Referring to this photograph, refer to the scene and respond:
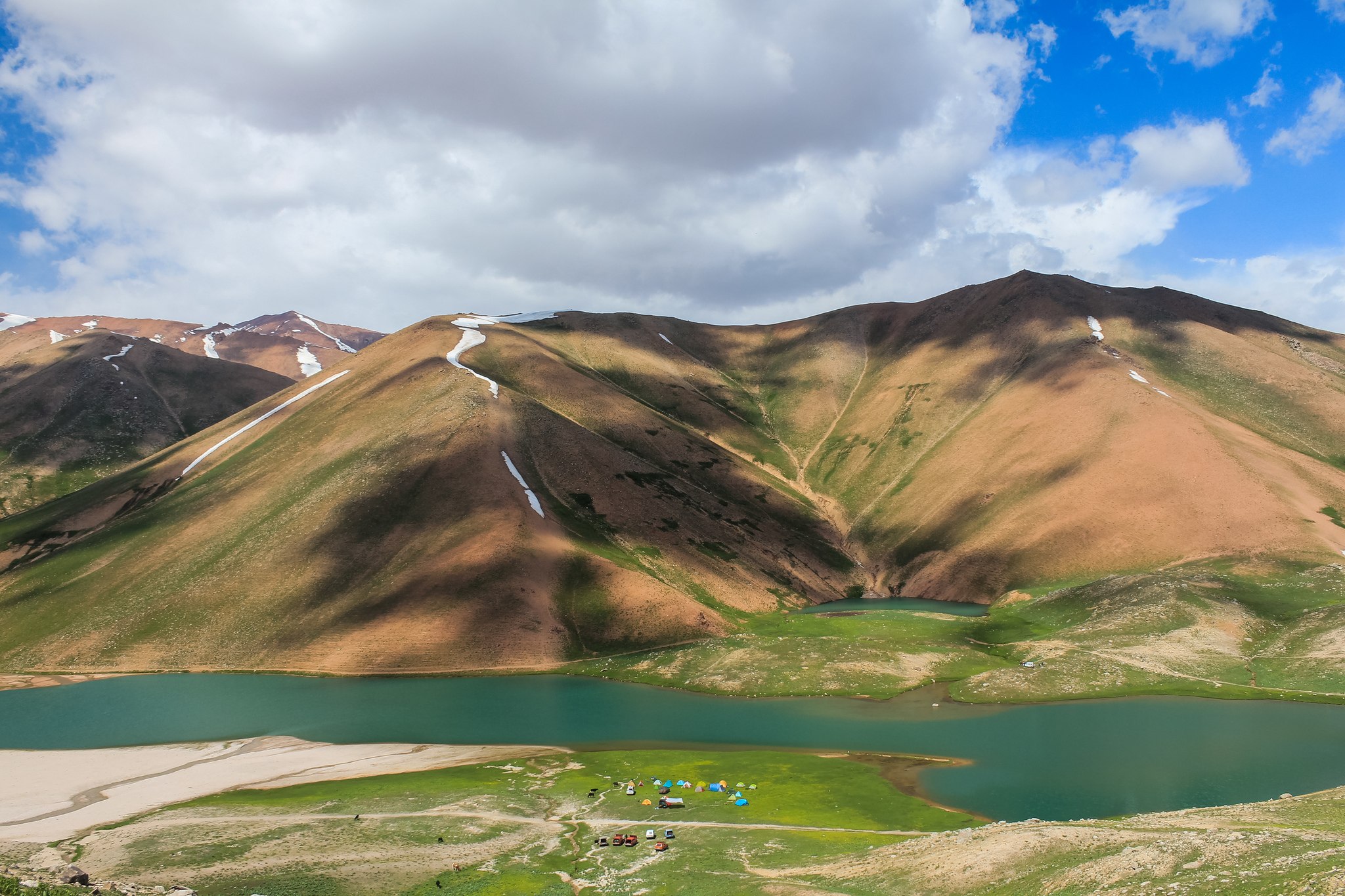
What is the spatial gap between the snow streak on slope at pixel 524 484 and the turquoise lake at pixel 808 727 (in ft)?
123

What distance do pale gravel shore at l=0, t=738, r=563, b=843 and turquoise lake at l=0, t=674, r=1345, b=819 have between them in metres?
3.59

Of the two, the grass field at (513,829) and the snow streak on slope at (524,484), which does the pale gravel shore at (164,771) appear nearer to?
the grass field at (513,829)

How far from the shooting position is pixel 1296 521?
134 meters

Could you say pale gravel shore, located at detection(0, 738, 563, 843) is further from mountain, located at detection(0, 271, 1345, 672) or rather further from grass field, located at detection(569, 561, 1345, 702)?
grass field, located at detection(569, 561, 1345, 702)

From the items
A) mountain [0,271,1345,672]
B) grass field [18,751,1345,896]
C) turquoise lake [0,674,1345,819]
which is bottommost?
turquoise lake [0,674,1345,819]

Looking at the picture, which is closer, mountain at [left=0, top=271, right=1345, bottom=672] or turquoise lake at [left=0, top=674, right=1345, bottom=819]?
turquoise lake at [left=0, top=674, right=1345, bottom=819]

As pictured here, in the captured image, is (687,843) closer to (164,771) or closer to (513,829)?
(513,829)

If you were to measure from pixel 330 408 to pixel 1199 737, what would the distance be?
174083 mm

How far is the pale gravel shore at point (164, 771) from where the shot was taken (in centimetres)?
6869

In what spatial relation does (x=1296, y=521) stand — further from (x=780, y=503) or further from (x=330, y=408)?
(x=330, y=408)

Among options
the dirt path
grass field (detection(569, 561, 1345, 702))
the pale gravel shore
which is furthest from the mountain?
the dirt path

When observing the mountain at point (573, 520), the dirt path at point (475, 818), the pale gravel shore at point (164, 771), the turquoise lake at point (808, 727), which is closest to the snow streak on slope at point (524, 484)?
the mountain at point (573, 520)

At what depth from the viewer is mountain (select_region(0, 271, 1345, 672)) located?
129 m

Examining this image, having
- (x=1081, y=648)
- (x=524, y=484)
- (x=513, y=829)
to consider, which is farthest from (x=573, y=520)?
(x=513, y=829)
